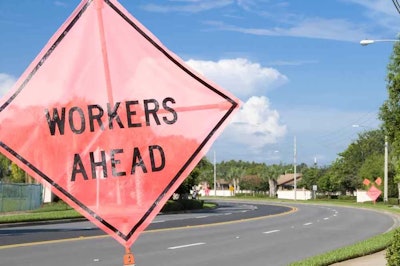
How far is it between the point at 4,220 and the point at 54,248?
11329 mm

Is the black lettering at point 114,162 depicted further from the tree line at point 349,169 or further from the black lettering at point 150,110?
the tree line at point 349,169

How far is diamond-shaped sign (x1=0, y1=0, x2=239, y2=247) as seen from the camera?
10.1 ft

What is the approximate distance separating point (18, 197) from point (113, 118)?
39.6 m

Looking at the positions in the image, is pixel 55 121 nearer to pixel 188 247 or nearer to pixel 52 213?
pixel 188 247

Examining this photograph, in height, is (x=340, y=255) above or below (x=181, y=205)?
above

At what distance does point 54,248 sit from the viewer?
18500mm

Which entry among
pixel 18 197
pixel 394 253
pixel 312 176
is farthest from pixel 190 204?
pixel 312 176

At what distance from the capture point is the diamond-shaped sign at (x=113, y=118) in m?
3.09

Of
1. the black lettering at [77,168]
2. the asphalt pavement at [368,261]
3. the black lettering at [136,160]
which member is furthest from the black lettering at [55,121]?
the asphalt pavement at [368,261]

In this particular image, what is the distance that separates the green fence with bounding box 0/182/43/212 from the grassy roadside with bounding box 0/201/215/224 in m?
0.94

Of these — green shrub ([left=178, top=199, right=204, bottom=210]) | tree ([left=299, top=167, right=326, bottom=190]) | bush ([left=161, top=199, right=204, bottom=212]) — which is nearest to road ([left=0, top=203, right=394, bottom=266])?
bush ([left=161, top=199, right=204, bottom=212])

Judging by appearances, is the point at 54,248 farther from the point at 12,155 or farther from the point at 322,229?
the point at 12,155

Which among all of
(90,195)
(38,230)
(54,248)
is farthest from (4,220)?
(90,195)

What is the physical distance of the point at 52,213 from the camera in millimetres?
36500
